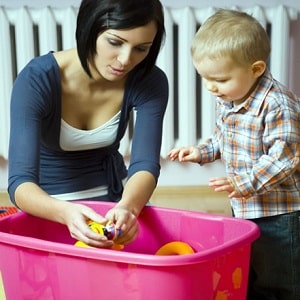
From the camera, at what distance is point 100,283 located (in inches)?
35.5

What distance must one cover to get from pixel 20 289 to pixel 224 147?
46cm

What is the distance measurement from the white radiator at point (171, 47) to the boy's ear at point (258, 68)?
3.35ft

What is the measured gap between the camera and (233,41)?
1.01 metres

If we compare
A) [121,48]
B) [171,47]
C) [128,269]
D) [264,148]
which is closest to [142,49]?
[121,48]

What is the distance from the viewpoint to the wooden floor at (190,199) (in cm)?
207

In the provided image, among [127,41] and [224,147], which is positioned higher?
[127,41]

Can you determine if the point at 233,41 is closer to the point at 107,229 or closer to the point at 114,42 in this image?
the point at 114,42

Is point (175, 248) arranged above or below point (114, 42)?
below

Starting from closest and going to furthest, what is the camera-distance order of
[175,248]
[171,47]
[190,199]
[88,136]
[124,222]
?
1. [124,222]
2. [175,248]
3. [88,136]
4. [171,47]
5. [190,199]

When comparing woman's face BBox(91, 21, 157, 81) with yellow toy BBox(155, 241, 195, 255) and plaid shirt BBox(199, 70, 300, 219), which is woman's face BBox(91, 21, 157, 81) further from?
yellow toy BBox(155, 241, 195, 255)

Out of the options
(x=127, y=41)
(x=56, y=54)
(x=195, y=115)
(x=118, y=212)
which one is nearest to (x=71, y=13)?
(x=195, y=115)

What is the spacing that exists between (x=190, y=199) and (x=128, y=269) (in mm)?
1310

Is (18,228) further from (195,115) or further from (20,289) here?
(195,115)

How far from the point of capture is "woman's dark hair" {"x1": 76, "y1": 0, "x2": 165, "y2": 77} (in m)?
1.05
